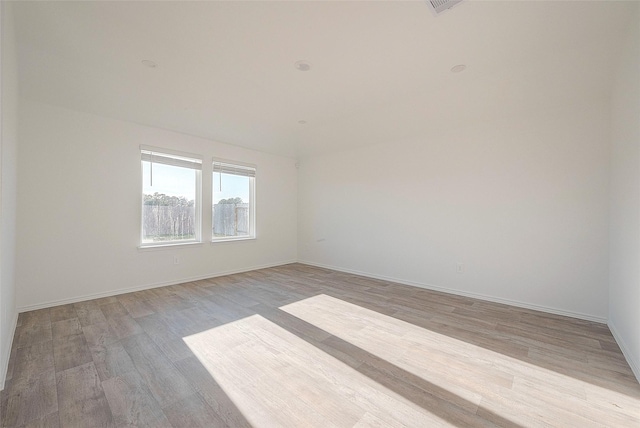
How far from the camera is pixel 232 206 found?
4.90m

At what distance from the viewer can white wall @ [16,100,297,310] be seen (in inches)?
114

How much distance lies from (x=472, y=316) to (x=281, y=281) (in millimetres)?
2767

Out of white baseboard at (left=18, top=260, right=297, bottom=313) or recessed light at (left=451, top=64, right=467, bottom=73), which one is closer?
recessed light at (left=451, top=64, right=467, bottom=73)

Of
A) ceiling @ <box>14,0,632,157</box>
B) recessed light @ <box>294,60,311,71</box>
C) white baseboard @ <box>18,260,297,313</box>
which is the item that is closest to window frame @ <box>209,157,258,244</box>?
white baseboard @ <box>18,260,297,313</box>

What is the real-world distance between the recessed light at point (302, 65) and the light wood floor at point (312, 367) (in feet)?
8.46

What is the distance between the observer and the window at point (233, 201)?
4.62 meters

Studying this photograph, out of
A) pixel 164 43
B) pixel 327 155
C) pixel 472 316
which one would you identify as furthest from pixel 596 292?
pixel 164 43

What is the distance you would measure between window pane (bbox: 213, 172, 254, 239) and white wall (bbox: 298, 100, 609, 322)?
2.05 metres

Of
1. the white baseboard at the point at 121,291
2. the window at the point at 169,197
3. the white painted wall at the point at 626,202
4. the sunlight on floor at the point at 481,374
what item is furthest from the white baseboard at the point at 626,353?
the window at the point at 169,197

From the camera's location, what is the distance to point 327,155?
5.33m

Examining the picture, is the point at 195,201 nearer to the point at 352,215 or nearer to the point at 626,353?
the point at 352,215

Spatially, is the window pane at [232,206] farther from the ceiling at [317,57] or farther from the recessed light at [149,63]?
the recessed light at [149,63]

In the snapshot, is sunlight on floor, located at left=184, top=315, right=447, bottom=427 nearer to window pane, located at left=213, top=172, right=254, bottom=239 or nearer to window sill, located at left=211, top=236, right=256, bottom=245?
window sill, located at left=211, top=236, right=256, bottom=245

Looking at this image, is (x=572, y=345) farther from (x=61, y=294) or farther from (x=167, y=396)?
(x=61, y=294)
